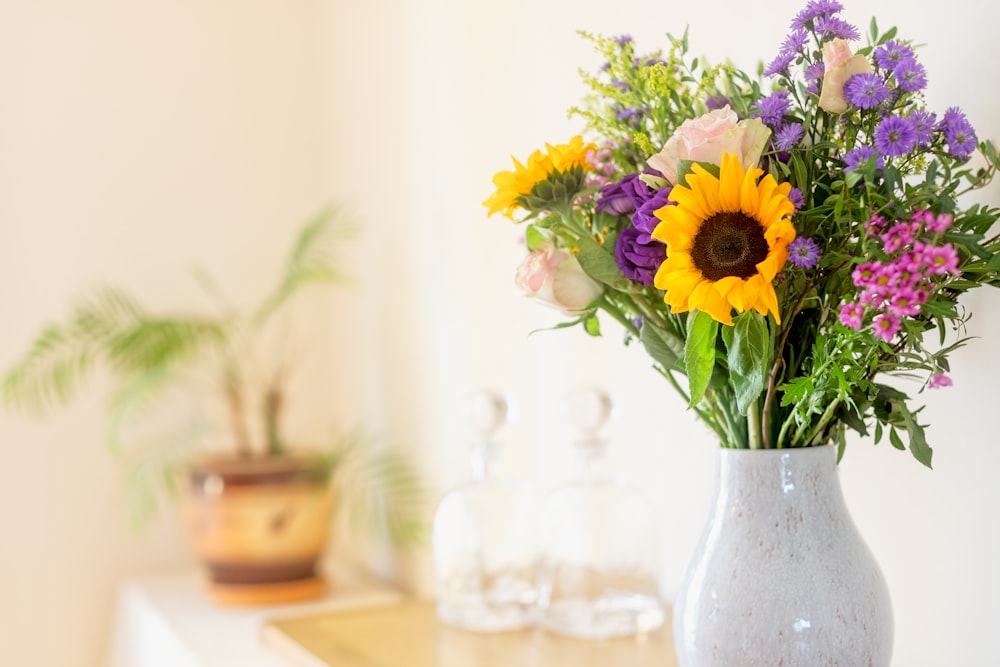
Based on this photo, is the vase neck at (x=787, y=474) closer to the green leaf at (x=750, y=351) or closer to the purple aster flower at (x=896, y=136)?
the green leaf at (x=750, y=351)

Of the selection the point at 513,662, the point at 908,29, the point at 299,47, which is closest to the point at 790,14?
the point at 908,29

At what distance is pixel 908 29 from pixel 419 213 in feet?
3.12

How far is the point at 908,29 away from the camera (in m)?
0.84

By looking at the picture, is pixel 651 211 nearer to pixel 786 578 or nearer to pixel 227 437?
pixel 786 578

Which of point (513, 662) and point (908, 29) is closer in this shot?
point (908, 29)

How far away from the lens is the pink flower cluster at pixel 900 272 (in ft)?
1.98

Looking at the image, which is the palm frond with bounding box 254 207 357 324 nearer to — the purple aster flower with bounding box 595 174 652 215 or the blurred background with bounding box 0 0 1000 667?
the blurred background with bounding box 0 0 1000 667

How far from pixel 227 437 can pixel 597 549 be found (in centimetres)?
109

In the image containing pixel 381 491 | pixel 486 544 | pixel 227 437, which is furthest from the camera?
pixel 227 437

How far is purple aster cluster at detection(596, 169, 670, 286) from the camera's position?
691 millimetres

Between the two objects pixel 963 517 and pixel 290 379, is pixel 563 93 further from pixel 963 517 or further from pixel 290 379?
pixel 290 379

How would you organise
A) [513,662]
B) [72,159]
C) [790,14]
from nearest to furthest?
[790,14]
[513,662]
[72,159]

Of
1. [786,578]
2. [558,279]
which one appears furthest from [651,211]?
[786,578]

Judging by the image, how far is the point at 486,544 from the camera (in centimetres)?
123
